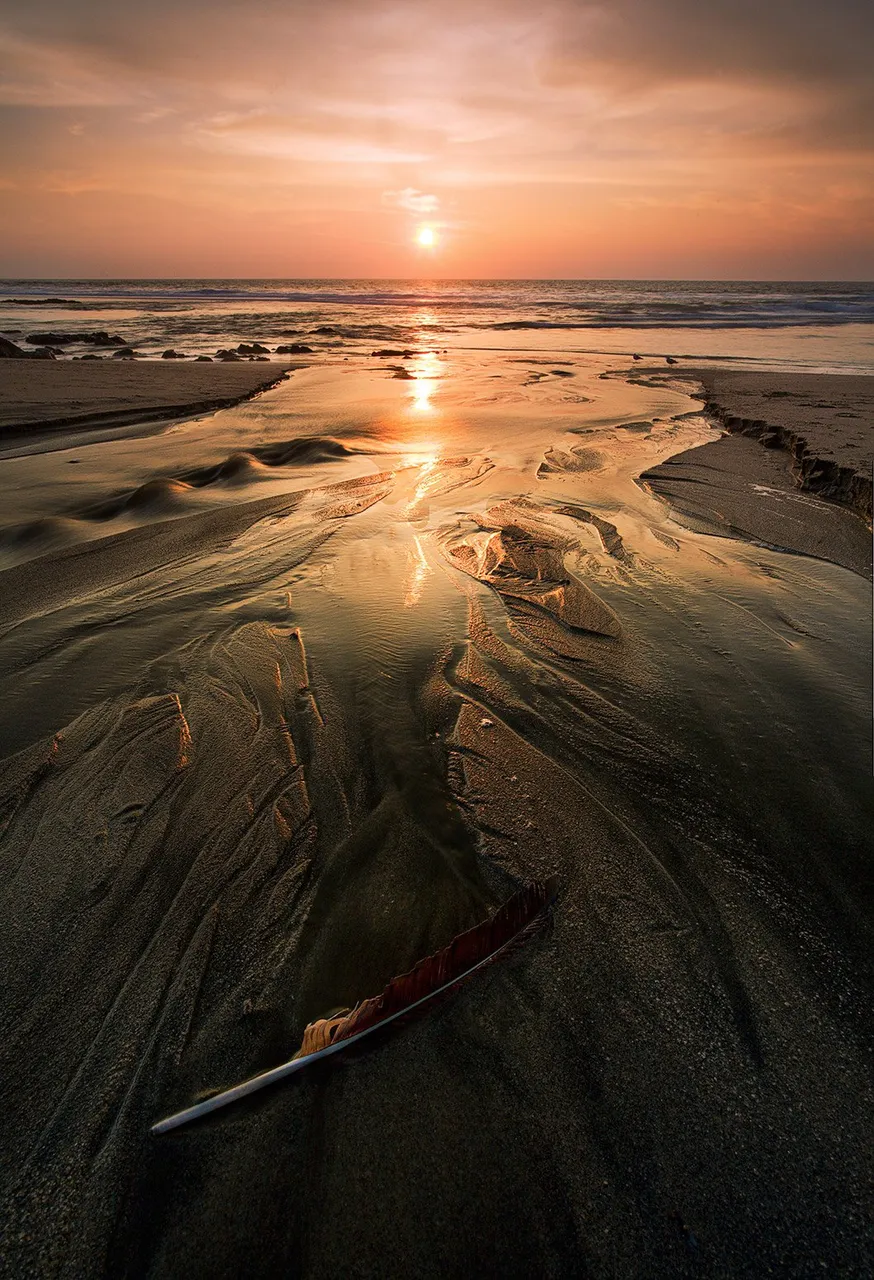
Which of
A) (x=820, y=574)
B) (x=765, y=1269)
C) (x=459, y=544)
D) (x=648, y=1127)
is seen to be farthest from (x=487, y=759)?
(x=820, y=574)

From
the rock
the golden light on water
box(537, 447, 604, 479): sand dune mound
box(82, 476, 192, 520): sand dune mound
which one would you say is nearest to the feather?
box(82, 476, 192, 520): sand dune mound

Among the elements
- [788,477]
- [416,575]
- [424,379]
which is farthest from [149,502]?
[424,379]

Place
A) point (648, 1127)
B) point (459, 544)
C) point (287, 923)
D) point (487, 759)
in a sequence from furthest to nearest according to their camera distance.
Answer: point (459, 544), point (487, 759), point (287, 923), point (648, 1127)

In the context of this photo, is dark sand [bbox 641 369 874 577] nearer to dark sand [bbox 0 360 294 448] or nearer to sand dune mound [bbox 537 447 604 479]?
sand dune mound [bbox 537 447 604 479]

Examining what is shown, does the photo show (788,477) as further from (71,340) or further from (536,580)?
(71,340)

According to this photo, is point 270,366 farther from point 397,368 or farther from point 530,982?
point 530,982

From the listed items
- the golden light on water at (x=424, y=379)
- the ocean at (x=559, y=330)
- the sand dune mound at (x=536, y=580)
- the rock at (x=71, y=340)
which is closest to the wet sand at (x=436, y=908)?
the sand dune mound at (x=536, y=580)

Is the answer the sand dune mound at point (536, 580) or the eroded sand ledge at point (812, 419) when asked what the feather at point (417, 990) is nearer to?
the sand dune mound at point (536, 580)
